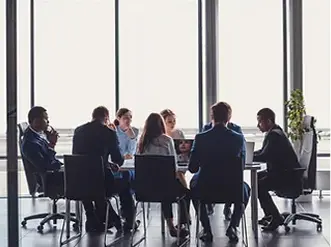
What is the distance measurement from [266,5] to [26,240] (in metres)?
5.03

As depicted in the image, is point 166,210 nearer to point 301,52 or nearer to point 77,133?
point 77,133

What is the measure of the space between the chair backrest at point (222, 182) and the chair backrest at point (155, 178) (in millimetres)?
244

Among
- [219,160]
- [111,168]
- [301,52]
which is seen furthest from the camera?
[301,52]

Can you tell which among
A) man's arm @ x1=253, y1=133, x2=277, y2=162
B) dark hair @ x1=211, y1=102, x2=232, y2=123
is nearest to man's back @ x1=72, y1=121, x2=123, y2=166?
dark hair @ x1=211, y1=102, x2=232, y2=123

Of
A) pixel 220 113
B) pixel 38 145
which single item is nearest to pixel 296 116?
pixel 220 113

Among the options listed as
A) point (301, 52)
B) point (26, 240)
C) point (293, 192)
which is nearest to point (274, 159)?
point (293, 192)

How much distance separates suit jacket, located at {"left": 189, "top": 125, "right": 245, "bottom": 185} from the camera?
4.95 metres

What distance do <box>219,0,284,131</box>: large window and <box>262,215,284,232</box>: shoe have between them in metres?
2.82

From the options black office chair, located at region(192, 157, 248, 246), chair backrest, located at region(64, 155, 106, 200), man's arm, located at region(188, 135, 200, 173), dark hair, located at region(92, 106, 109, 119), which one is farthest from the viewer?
dark hair, located at region(92, 106, 109, 119)

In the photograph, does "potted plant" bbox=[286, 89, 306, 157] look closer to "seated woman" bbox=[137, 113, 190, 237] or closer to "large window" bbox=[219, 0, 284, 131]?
"large window" bbox=[219, 0, 284, 131]

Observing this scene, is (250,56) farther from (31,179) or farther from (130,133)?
(31,179)

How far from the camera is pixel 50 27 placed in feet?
28.7

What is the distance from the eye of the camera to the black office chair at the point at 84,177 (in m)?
5.14

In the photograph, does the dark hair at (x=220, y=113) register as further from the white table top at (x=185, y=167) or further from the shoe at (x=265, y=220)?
the shoe at (x=265, y=220)
